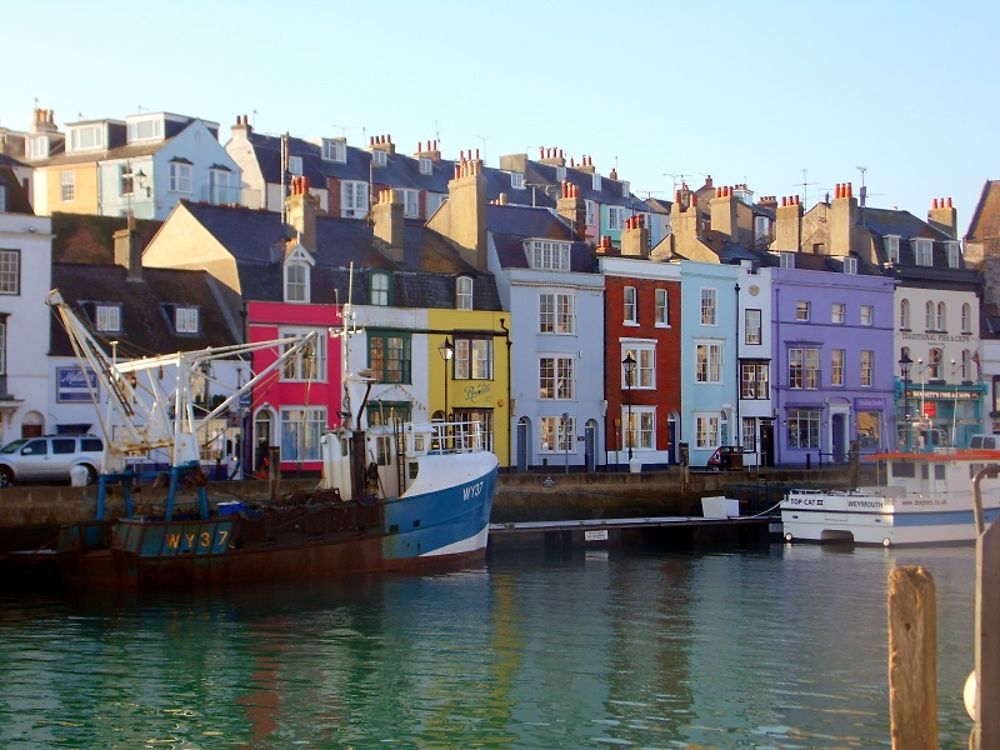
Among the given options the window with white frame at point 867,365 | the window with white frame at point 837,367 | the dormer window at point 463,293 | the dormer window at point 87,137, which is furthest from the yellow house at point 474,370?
the dormer window at point 87,137

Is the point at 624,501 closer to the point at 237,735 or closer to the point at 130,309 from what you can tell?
the point at 130,309

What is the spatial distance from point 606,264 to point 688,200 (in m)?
16.7

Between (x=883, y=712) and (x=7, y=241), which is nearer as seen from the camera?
(x=883, y=712)

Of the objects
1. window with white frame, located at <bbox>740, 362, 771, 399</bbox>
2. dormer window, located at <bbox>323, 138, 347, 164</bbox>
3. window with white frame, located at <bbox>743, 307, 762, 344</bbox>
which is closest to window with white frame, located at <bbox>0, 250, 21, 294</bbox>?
window with white frame, located at <bbox>740, 362, 771, 399</bbox>

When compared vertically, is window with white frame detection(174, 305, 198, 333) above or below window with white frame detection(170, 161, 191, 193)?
below

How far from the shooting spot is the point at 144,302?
45938 mm

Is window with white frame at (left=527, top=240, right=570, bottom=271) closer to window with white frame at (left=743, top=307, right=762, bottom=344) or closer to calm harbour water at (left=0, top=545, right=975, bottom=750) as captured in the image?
window with white frame at (left=743, top=307, right=762, bottom=344)

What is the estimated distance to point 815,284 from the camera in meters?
62.0

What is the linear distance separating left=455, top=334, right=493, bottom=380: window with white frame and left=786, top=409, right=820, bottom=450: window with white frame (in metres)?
15.1

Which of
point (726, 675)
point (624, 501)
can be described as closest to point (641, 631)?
point (726, 675)

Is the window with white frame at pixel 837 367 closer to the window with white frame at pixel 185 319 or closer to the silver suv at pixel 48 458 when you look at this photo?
the window with white frame at pixel 185 319

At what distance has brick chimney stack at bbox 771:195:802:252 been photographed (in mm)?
65769

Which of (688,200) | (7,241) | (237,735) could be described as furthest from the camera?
(688,200)

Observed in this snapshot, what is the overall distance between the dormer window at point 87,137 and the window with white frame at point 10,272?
26567 mm
